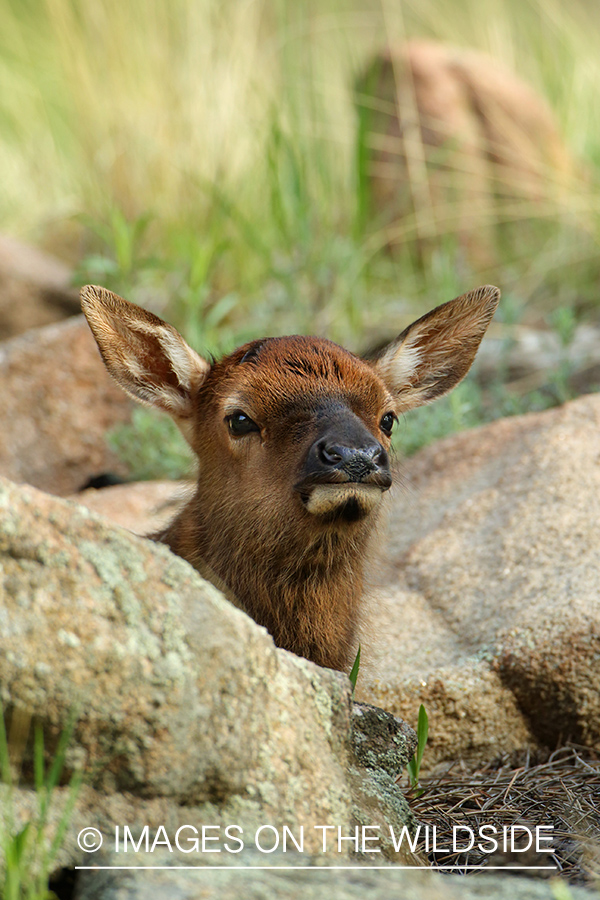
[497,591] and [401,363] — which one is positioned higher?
[401,363]

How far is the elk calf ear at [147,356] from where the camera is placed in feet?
13.1

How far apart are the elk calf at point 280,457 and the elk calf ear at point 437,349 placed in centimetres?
1

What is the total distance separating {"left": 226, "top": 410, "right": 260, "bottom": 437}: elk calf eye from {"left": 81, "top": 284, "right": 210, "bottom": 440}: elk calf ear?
534mm

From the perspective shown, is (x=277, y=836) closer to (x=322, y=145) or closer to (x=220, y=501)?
(x=220, y=501)

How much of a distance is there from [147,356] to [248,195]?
4.91 m

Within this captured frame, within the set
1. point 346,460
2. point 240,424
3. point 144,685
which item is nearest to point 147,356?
point 240,424

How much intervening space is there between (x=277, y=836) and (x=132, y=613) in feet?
2.18

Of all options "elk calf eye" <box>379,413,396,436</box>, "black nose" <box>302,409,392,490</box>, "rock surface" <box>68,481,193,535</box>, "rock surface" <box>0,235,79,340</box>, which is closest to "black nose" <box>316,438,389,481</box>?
"black nose" <box>302,409,392,490</box>

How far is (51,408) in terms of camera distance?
653 cm

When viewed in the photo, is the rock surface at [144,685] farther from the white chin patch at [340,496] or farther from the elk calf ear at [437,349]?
the elk calf ear at [437,349]

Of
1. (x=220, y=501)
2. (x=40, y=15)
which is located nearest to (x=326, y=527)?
(x=220, y=501)

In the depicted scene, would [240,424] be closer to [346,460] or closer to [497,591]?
[346,460]

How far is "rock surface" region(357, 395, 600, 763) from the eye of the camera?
3922 millimetres

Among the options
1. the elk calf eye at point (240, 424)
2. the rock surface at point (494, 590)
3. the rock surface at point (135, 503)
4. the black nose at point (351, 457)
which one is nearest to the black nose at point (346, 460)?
the black nose at point (351, 457)
